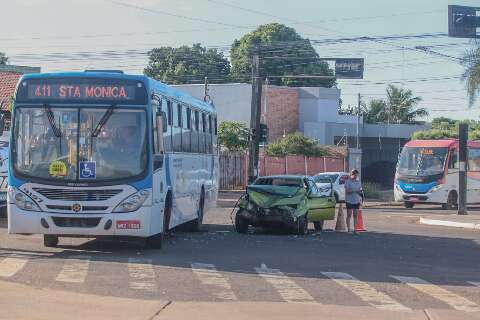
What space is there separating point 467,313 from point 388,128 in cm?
6268

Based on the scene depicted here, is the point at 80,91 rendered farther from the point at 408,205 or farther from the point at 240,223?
the point at 408,205

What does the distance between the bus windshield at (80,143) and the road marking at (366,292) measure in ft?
14.0

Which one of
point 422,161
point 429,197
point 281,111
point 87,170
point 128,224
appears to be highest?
point 281,111

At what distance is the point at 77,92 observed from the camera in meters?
15.9

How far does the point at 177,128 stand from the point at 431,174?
2519 cm

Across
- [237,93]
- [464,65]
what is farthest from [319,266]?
[237,93]

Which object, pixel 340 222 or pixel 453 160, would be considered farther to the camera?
pixel 453 160

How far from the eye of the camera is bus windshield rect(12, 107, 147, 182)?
50.9ft

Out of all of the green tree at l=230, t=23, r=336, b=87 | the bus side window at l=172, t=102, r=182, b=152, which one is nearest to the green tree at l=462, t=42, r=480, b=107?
the bus side window at l=172, t=102, r=182, b=152

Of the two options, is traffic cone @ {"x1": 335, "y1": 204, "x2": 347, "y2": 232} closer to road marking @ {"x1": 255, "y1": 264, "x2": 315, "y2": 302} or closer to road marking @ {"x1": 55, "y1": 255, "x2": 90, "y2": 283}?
road marking @ {"x1": 255, "y1": 264, "x2": 315, "y2": 302}

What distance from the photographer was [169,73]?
79.7 meters

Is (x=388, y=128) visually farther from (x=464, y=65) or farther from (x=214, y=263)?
(x=214, y=263)

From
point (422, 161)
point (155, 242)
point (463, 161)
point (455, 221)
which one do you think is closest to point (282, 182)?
point (155, 242)

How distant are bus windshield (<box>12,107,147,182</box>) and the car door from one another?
27.0 feet
